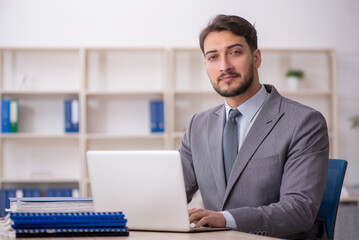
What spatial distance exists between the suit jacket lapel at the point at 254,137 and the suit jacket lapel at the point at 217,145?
7cm

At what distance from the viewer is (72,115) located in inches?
207

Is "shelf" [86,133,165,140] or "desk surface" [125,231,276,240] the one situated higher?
"desk surface" [125,231,276,240]

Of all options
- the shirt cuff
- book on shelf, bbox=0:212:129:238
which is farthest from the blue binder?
the shirt cuff

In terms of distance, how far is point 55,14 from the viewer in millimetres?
5500

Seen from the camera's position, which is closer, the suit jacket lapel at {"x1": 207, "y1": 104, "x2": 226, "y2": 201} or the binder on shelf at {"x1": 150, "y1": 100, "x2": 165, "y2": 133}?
the suit jacket lapel at {"x1": 207, "y1": 104, "x2": 226, "y2": 201}

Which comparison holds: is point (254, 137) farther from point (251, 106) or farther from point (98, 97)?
point (98, 97)

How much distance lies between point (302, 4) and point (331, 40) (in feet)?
1.50

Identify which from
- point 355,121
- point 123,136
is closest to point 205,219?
point 123,136

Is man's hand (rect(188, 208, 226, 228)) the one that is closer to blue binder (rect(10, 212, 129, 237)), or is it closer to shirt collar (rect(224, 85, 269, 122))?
blue binder (rect(10, 212, 129, 237))

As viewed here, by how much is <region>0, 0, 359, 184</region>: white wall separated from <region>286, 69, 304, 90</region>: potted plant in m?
0.32

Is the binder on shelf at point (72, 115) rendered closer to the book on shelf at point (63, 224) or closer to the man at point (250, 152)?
the man at point (250, 152)

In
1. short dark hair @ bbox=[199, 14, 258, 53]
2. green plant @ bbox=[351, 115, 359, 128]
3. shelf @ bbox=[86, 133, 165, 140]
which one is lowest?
shelf @ bbox=[86, 133, 165, 140]

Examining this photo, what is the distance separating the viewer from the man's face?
7.25ft

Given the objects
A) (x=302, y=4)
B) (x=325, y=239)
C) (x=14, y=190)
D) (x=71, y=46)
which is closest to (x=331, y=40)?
(x=302, y=4)
